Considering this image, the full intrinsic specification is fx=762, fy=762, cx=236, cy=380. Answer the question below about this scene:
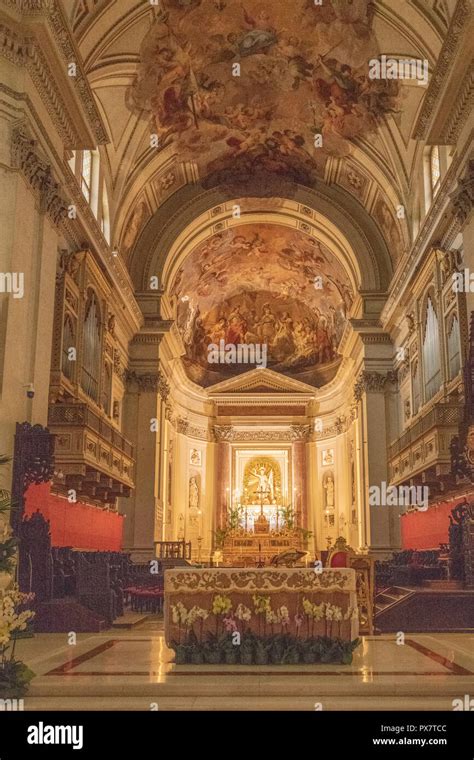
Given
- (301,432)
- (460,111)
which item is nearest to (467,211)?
(460,111)

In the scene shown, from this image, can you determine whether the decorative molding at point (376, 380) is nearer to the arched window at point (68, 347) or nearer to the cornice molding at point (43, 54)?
the arched window at point (68, 347)

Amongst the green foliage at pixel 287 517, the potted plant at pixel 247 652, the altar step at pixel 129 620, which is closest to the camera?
the potted plant at pixel 247 652

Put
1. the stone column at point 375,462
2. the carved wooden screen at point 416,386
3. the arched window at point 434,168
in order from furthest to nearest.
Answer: the stone column at point 375,462 → the carved wooden screen at point 416,386 → the arched window at point 434,168

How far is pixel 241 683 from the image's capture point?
6781mm

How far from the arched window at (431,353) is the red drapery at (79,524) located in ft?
27.1

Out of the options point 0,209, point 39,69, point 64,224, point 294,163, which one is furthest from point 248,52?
point 0,209

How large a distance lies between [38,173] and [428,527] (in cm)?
1178

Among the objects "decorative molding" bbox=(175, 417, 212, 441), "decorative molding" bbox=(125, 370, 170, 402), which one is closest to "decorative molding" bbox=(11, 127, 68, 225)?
"decorative molding" bbox=(125, 370, 170, 402)

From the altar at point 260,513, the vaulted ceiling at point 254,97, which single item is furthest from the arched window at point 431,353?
the altar at point 260,513

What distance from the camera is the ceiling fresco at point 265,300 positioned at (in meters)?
26.5

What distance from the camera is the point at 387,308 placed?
21469 mm

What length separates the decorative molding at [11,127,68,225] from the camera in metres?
11.1
